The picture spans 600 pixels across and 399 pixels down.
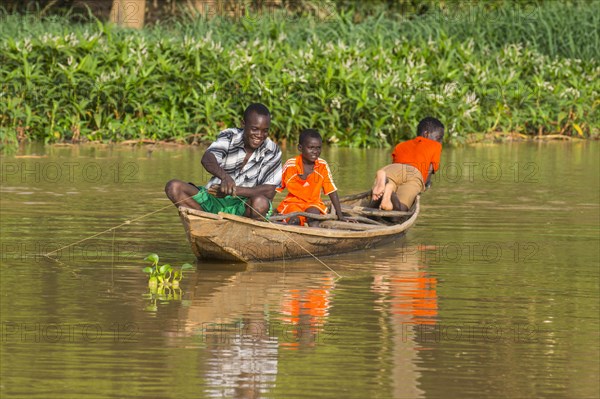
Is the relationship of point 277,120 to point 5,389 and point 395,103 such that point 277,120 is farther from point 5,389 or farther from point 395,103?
point 5,389

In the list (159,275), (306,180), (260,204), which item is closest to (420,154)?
(306,180)

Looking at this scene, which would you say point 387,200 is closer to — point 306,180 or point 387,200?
point 387,200

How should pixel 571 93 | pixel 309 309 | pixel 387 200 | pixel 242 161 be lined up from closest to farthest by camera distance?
pixel 309 309 → pixel 242 161 → pixel 387 200 → pixel 571 93

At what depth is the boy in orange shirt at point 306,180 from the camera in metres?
10.1

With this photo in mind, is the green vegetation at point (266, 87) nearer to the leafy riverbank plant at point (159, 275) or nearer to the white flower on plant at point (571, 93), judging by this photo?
the white flower on plant at point (571, 93)

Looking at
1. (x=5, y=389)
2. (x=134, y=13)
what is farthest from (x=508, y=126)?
(x=5, y=389)

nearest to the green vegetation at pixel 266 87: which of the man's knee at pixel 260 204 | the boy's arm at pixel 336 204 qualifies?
the boy's arm at pixel 336 204

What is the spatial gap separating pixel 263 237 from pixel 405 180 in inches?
107

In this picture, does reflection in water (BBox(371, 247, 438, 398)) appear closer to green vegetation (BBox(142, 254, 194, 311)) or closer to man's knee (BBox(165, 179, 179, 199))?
green vegetation (BBox(142, 254, 194, 311))

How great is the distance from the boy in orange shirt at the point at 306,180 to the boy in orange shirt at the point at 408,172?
1.27 metres

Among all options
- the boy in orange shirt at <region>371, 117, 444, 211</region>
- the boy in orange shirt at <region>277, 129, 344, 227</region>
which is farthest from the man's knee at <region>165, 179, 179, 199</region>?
the boy in orange shirt at <region>371, 117, 444, 211</region>

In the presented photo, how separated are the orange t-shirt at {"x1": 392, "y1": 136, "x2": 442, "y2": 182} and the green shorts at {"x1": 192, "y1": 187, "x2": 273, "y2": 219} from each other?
260 centimetres

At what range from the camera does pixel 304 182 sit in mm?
10148

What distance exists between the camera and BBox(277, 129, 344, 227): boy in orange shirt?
10057 mm
